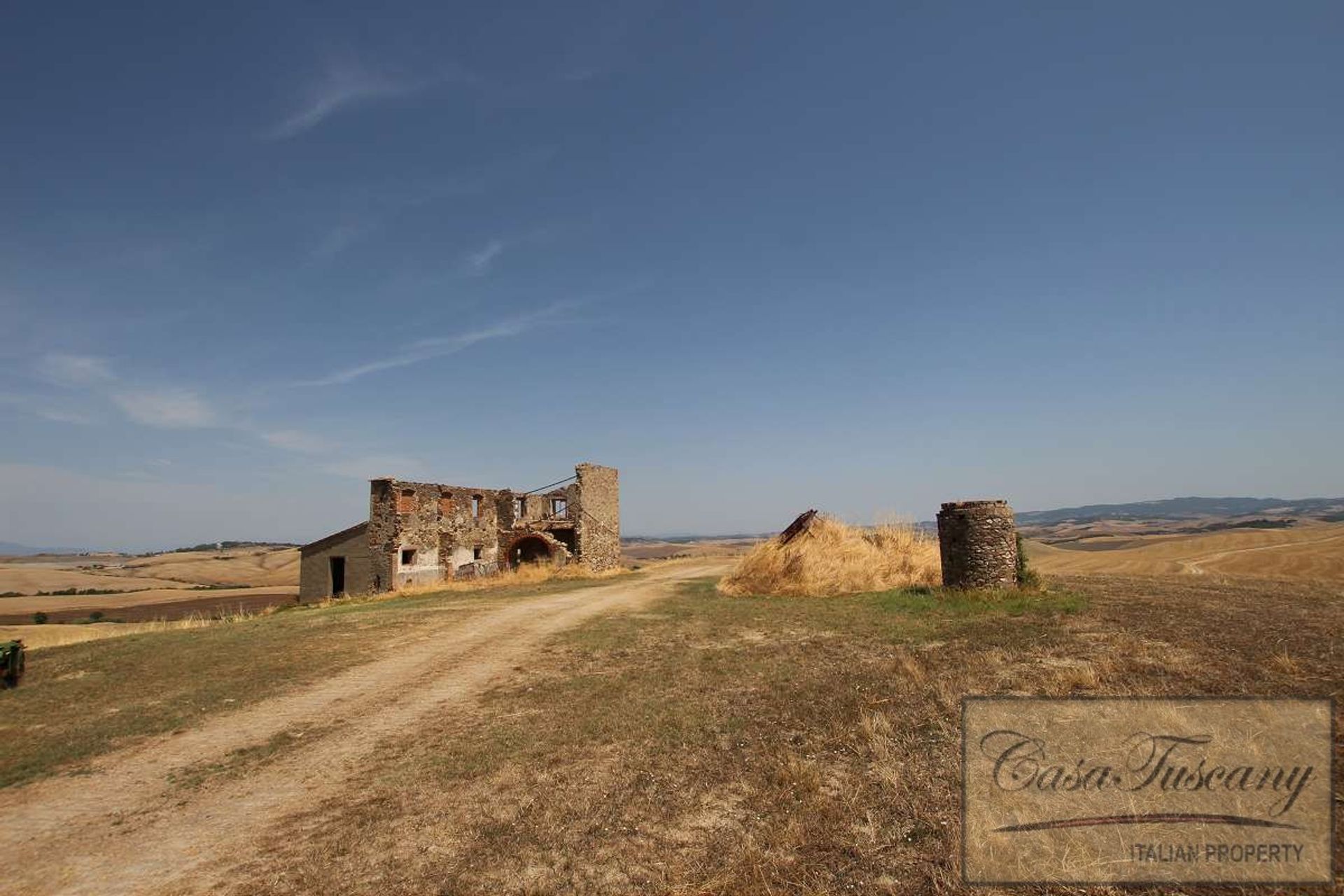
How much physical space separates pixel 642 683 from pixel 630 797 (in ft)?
12.3

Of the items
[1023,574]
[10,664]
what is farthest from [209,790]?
[1023,574]

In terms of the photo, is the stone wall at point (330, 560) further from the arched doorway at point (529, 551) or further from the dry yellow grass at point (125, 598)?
the dry yellow grass at point (125, 598)

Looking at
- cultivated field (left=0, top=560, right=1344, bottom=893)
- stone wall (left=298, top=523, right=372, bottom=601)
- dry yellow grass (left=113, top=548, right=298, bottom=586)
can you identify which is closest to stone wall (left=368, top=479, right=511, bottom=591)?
stone wall (left=298, top=523, right=372, bottom=601)

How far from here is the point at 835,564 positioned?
1925 centimetres

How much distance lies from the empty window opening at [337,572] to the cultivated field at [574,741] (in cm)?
1733

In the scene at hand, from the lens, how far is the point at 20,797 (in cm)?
632

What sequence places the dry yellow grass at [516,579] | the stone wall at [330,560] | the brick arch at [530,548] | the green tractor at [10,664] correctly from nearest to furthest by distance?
the green tractor at [10,664], the dry yellow grass at [516,579], the stone wall at [330,560], the brick arch at [530,548]

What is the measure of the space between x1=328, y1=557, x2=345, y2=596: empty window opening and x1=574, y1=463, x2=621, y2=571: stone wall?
1194cm

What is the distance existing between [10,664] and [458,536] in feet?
63.8

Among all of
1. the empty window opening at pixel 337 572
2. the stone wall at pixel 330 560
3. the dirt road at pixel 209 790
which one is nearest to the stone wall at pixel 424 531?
the stone wall at pixel 330 560

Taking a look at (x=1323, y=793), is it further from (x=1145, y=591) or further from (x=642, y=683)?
(x=1145, y=591)

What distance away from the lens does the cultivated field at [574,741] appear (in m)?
4.56

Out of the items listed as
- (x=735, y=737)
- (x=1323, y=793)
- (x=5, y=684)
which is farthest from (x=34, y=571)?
(x=1323, y=793)

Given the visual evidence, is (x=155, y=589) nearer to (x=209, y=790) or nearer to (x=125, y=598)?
(x=125, y=598)
